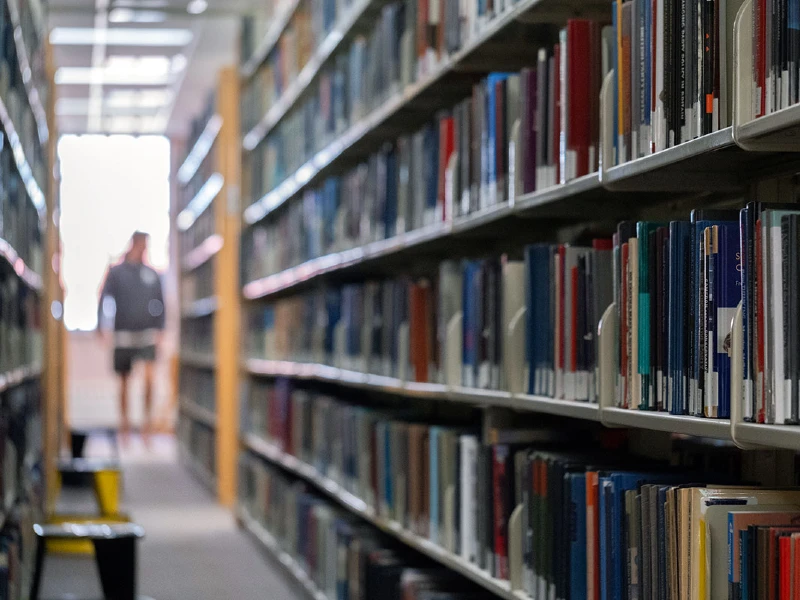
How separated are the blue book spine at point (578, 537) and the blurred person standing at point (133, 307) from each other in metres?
7.97

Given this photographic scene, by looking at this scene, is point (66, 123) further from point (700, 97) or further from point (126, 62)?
point (700, 97)

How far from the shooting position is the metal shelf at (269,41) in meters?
5.04

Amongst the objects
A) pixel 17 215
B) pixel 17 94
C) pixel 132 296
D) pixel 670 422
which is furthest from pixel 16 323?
pixel 132 296

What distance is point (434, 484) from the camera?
294 centimetres

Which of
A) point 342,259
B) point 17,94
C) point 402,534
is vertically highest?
point 17,94

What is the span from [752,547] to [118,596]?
95.6 inches

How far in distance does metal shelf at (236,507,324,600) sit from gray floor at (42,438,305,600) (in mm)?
45

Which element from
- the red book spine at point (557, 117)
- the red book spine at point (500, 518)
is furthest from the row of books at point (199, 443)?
the red book spine at point (557, 117)

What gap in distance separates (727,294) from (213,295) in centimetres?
600

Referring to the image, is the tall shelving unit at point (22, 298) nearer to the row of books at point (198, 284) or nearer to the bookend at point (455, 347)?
the bookend at point (455, 347)

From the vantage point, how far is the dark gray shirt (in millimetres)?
9695

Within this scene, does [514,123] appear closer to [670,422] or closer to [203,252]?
[670,422]

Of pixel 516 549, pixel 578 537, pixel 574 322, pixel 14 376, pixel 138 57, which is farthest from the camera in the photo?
pixel 138 57

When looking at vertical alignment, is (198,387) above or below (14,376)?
below
